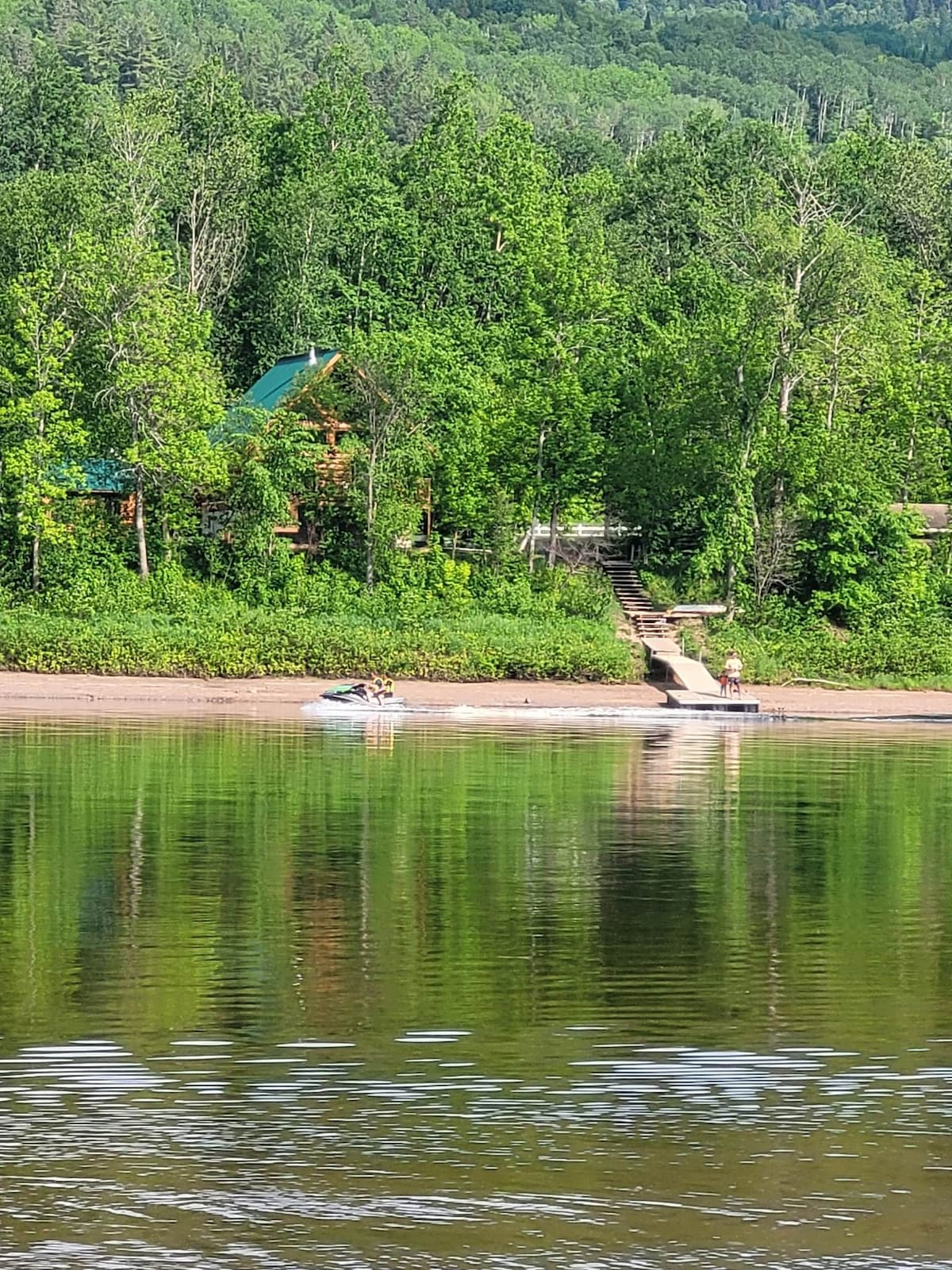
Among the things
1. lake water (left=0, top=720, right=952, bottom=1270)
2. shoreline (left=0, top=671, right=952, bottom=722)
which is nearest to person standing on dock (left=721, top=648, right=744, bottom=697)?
shoreline (left=0, top=671, right=952, bottom=722)

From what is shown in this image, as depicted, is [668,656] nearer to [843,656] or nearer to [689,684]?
[689,684]

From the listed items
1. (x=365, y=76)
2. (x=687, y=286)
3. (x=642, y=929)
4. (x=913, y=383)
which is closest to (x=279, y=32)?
(x=365, y=76)

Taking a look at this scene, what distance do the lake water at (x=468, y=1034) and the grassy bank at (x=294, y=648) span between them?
66.8ft

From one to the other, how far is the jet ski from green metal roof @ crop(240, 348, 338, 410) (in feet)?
50.6

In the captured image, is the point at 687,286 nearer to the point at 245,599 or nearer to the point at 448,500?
the point at 448,500

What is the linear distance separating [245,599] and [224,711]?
34.8ft

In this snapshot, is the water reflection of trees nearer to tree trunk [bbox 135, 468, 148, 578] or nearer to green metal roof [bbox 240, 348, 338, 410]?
tree trunk [bbox 135, 468, 148, 578]

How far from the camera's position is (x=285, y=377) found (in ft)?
219

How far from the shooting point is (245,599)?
57500 millimetres

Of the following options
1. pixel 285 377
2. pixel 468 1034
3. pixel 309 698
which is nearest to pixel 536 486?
pixel 285 377

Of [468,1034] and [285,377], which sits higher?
[285,377]

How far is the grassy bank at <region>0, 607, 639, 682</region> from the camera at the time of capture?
169 ft

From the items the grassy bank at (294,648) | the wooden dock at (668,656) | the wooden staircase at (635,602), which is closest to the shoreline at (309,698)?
the grassy bank at (294,648)

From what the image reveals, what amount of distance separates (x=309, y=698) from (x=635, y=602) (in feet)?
47.5
